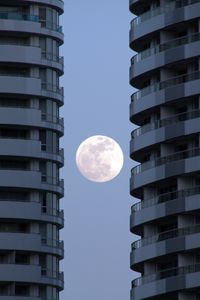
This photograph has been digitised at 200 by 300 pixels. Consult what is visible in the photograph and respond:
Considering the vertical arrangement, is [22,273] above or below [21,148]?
below

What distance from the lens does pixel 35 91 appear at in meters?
184

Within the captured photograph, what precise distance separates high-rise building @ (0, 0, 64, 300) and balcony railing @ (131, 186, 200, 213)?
2373 centimetres

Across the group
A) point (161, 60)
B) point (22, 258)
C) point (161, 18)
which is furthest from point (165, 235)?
Result: point (22, 258)

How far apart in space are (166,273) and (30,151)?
3540 cm

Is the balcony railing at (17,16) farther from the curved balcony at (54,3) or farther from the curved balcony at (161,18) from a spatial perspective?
the curved balcony at (161,18)

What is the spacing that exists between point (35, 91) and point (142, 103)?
28.8 metres

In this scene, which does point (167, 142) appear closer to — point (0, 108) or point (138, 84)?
point (138, 84)

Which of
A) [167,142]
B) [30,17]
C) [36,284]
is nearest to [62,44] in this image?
[30,17]

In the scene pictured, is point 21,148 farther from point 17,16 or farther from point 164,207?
point 164,207

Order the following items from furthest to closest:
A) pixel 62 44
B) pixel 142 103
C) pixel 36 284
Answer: pixel 62 44 < pixel 36 284 < pixel 142 103

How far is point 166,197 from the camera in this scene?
15212 centimetres

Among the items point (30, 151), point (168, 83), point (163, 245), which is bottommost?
point (163, 245)

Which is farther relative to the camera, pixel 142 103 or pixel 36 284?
pixel 36 284

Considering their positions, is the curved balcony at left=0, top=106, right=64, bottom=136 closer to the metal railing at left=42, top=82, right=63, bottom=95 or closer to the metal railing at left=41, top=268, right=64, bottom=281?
the metal railing at left=42, top=82, right=63, bottom=95
